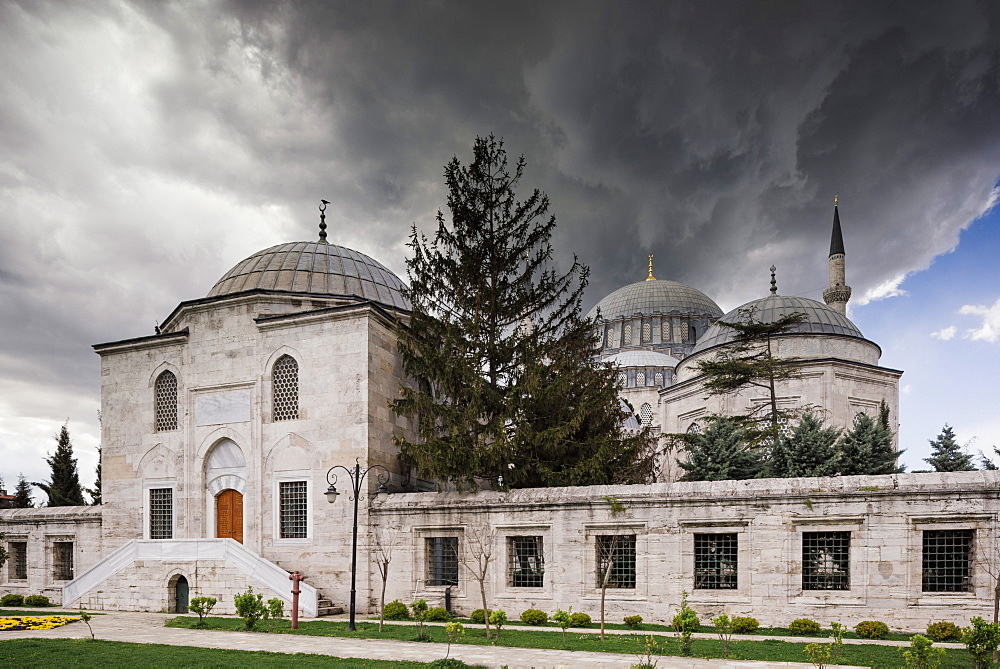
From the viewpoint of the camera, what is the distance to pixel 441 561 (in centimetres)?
1897

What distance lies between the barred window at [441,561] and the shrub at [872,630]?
9.84 metres

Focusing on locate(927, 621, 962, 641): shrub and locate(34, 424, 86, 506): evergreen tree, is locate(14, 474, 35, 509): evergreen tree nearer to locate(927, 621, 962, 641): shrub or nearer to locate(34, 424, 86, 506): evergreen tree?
locate(34, 424, 86, 506): evergreen tree

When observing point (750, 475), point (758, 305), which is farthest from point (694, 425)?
point (750, 475)

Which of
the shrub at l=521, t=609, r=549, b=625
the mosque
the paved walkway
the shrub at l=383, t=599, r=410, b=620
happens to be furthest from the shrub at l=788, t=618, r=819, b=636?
the shrub at l=383, t=599, r=410, b=620

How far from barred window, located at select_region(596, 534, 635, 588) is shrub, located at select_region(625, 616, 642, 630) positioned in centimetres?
118

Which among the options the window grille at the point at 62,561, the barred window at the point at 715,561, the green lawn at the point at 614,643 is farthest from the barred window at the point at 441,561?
the window grille at the point at 62,561

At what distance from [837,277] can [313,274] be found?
3434 centimetres

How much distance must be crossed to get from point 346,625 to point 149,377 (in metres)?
12.8

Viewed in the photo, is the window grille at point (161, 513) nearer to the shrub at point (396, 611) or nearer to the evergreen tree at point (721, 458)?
→ the shrub at point (396, 611)

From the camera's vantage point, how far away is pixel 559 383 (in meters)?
19.4

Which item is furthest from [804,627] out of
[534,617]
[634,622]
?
[534,617]

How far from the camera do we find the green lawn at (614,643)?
36.4 feet

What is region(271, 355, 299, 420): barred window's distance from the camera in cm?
2170

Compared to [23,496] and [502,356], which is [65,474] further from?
[502,356]
